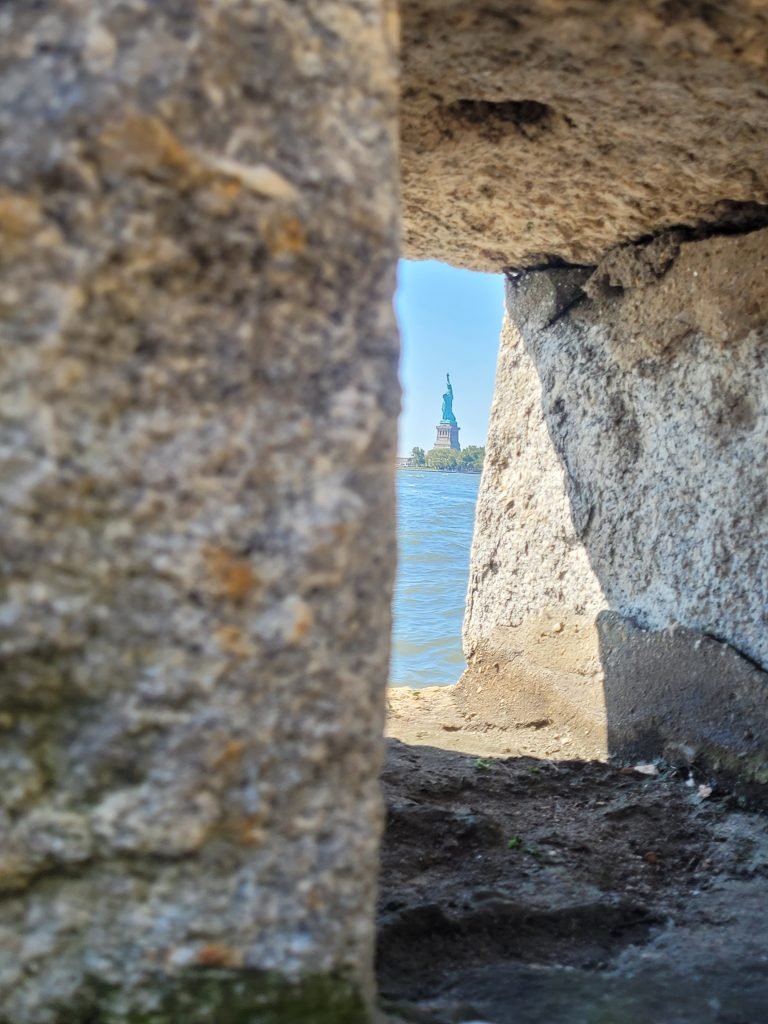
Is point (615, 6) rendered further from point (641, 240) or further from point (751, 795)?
point (751, 795)

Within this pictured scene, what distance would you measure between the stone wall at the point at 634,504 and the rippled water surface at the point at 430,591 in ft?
1.25

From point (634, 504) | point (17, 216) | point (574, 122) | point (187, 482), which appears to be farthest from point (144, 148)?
point (634, 504)

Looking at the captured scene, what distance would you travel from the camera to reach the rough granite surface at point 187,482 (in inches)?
34.3

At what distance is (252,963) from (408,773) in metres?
1.37

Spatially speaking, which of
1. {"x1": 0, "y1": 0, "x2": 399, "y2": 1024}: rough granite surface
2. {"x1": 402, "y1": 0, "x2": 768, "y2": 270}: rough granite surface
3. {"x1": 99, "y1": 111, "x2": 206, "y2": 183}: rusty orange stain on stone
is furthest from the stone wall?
{"x1": 99, "y1": 111, "x2": 206, "y2": 183}: rusty orange stain on stone

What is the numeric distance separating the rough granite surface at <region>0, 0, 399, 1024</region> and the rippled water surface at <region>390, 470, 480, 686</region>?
1.64 m

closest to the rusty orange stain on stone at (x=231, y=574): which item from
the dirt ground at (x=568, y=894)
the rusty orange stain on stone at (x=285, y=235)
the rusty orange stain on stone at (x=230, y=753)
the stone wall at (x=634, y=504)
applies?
the rusty orange stain on stone at (x=230, y=753)

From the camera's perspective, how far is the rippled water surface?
15.6ft

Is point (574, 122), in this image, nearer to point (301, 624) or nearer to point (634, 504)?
point (634, 504)

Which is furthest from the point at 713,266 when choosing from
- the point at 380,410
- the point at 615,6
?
the point at 380,410

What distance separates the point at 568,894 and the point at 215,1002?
3.10 ft

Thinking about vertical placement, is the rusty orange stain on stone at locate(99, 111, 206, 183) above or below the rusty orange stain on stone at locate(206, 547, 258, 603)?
above

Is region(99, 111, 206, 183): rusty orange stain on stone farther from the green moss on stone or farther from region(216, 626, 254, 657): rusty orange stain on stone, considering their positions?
the green moss on stone

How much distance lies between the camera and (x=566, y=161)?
196 centimetres
